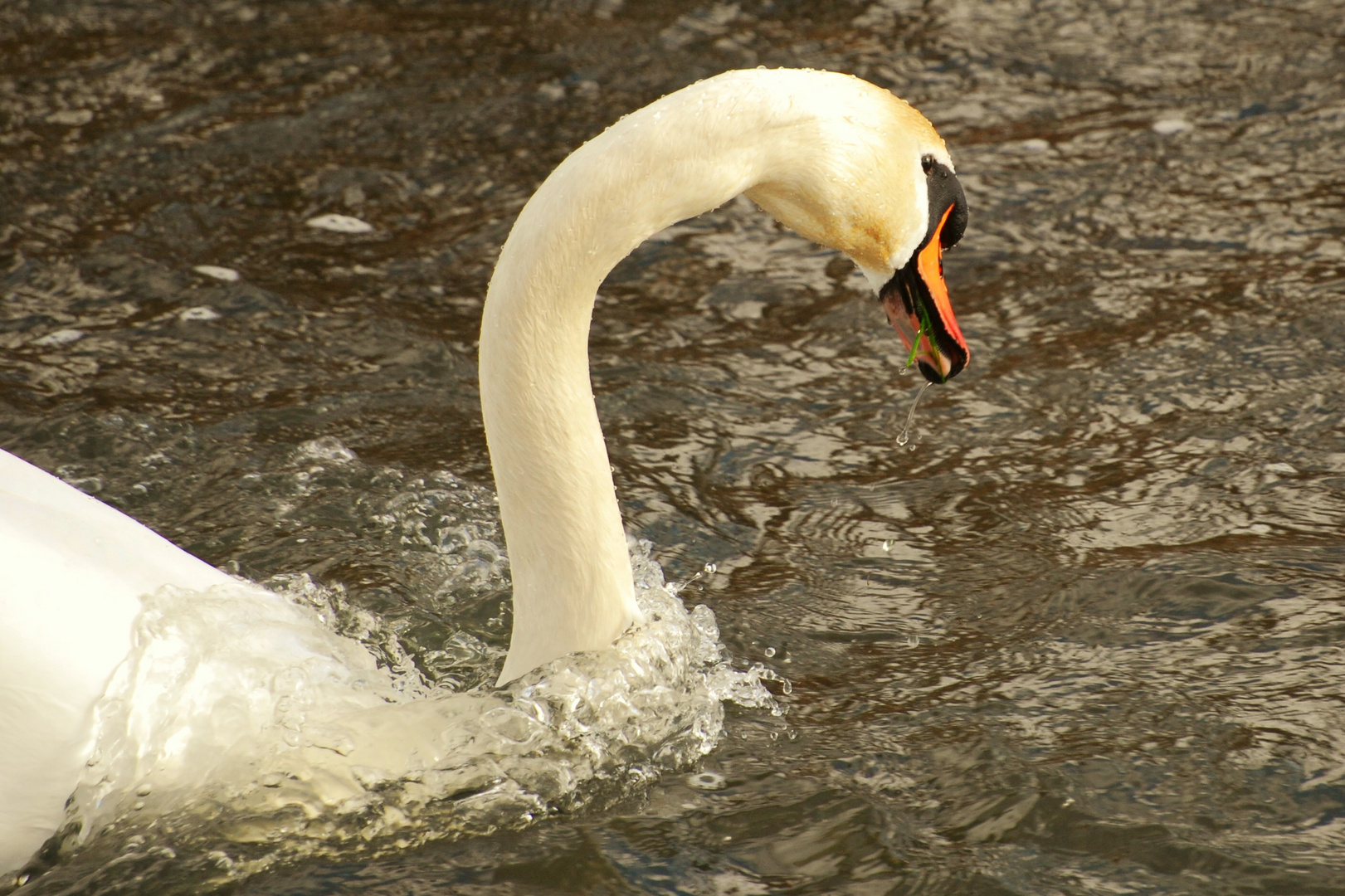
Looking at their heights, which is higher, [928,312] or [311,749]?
[928,312]

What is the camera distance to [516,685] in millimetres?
3354

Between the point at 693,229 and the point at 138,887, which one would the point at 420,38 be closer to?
the point at 693,229

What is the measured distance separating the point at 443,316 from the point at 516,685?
2779 mm

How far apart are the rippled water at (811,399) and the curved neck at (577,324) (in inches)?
17.4

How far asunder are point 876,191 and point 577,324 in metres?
0.65

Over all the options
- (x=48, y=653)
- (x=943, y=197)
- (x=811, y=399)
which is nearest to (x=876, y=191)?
(x=943, y=197)

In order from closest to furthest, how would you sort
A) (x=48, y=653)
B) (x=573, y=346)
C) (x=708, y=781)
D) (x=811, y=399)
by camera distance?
(x=48, y=653) < (x=573, y=346) < (x=708, y=781) < (x=811, y=399)

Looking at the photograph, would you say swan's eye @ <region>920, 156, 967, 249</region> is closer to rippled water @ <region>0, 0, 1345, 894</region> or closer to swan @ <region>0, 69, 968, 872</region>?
swan @ <region>0, 69, 968, 872</region>

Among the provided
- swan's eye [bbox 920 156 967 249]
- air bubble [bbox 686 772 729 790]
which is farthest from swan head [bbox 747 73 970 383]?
air bubble [bbox 686 772 729 790]

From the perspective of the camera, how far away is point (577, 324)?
3.15 metres

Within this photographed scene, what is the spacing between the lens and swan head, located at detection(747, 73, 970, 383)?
9.88ft

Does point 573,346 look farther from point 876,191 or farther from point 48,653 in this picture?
point 48,653

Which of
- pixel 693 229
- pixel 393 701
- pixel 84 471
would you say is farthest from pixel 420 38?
pixel 393 701

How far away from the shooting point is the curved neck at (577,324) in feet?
9.63
